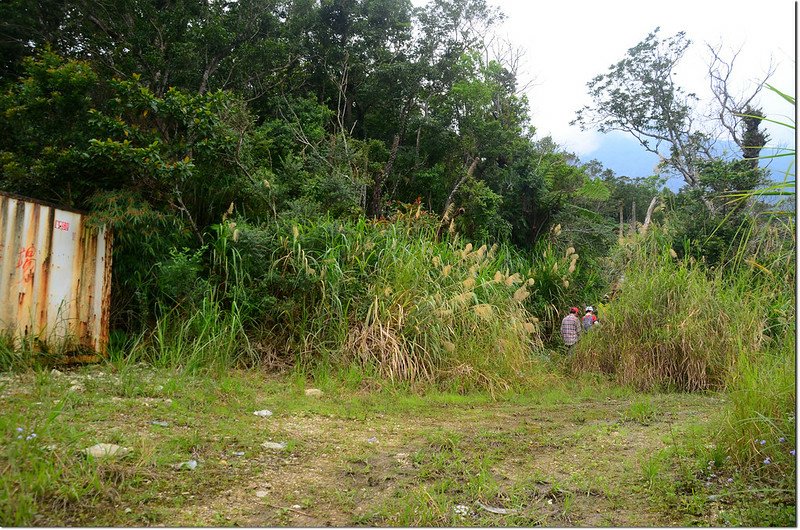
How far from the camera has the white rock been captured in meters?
2.76

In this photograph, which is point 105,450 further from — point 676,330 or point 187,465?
point 676,330

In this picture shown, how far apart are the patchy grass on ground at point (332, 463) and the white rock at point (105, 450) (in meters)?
0.05

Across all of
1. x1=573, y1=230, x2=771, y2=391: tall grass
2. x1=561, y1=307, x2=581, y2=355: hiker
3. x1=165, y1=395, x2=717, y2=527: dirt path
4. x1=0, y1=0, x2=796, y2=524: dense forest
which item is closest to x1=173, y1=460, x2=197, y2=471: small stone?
x1=165, y1=395, x2=717, y2=527: dirt path

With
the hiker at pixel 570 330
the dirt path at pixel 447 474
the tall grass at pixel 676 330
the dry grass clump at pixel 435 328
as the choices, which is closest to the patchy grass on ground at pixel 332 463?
the dirt path at pixel 447 474

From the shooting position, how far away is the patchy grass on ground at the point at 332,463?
2459mm

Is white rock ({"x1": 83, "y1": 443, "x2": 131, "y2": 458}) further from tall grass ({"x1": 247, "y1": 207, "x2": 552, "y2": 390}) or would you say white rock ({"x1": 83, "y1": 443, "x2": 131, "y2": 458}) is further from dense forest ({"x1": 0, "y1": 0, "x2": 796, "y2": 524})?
tall grass ({"x1": 247, "y1": 207, "x2": 552, "y2": 390})

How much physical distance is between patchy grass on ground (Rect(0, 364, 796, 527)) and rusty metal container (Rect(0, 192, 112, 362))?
0.93 m

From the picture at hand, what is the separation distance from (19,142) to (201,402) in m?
5.03

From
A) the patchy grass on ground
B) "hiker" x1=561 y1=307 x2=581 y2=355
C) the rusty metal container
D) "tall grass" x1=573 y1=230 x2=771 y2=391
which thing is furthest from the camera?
"hiker" x1=561 y1=307 x2=581 y2=355

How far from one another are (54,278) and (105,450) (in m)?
3.36

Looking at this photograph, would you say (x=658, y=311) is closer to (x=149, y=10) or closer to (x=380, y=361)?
(x=380, y=361)

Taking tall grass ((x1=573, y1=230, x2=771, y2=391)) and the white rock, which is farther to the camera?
tall grass ((x1=573, y1=230, x2=771, y2=391))

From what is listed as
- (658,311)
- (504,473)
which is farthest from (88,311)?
(658,311)

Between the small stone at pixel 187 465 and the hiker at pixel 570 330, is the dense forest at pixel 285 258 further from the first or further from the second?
the small stone at pixel 187 465
